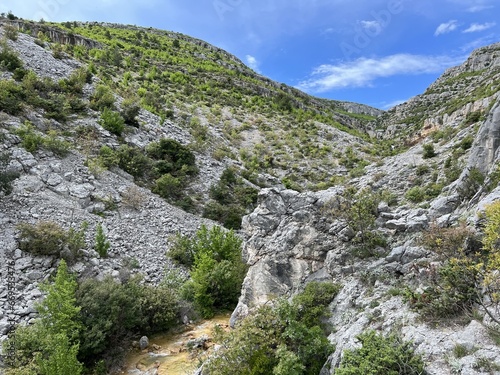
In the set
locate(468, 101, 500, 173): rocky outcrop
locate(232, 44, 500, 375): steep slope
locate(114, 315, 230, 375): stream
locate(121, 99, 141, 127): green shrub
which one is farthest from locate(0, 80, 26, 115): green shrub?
locate(468, 101, 500, 173): rocky outcrop

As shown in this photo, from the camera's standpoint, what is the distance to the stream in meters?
9.77

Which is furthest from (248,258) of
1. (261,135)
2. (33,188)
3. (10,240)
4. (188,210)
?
(261,135)

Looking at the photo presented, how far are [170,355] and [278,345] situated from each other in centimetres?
476

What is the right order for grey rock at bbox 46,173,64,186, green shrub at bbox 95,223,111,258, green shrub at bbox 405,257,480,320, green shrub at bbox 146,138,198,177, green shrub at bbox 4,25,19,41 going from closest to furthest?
green shrub at bbox 405,257,480,320 < green shrub at bbox 95,223,111,258 < grey rock at bbox 46,173,64,186 < green shrub at bbox 146,138,198,177 < green shrub at bbox 4,25,19,41

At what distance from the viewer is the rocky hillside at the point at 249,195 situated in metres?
7.57

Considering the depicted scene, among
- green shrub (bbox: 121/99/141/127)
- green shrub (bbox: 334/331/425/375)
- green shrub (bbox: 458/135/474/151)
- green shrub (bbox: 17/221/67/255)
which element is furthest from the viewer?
green shrub (bbox: 121/99/141/127)

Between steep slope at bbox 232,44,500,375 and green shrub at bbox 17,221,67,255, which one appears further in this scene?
green shrub at bbox 17,221,67,255

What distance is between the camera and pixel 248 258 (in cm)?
1254

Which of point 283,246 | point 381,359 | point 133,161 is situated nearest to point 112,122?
point 133,161

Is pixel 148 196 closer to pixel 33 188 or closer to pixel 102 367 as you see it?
pixel 33 188

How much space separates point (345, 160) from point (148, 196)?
712 inches

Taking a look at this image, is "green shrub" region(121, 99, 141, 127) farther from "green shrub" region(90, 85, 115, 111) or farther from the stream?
the stream

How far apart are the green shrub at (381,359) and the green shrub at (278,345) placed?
1.38 metres

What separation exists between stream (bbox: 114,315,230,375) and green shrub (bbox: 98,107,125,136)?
1428 centimetres
